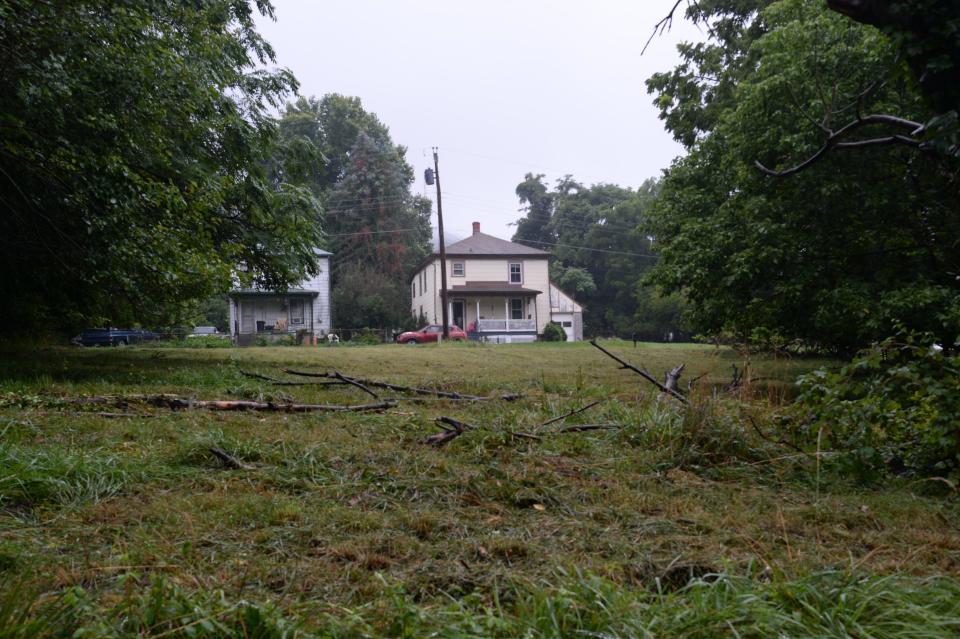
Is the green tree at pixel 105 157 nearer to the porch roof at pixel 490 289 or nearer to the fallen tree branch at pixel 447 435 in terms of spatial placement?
the fallen tree branch at pixel 447 435

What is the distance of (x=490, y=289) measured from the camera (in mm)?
38219

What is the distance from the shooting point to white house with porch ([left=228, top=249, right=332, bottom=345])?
35281mm

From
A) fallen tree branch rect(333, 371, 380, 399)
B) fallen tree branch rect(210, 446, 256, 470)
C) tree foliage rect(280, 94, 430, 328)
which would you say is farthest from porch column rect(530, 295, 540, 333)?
fallen tree branch rect(210, 446, 256, 470)

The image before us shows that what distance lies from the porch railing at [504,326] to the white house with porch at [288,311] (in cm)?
930

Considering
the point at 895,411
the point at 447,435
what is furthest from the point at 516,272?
the point at 895,411

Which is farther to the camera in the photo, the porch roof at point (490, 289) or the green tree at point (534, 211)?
the green tree at point (534, 211)

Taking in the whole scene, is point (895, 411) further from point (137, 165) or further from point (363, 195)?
point (363, 195)

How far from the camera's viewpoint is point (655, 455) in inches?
157

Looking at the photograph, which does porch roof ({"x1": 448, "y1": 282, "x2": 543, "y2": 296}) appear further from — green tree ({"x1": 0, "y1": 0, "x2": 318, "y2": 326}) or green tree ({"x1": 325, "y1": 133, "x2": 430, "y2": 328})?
green tree ({"x1": 0, "y1": 0, "x2": 318, "y2": 326})

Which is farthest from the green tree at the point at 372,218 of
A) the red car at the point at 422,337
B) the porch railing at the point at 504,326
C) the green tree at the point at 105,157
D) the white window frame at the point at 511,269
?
the green tree at the point at 105,157

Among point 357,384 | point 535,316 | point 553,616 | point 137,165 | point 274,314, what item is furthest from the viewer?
point 535,316

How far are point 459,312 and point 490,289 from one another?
273 cm

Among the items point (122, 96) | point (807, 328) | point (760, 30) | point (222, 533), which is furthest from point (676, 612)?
point (760, 30)

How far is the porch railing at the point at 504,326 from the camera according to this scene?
37594 millimetres
